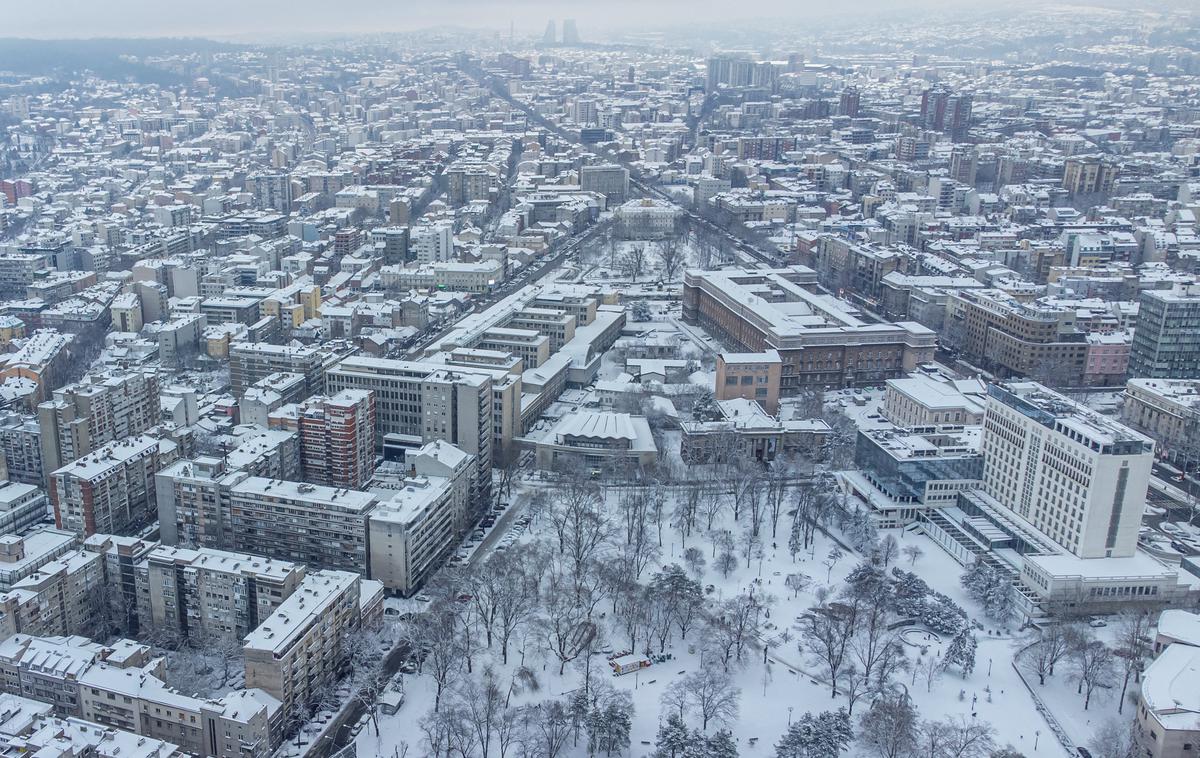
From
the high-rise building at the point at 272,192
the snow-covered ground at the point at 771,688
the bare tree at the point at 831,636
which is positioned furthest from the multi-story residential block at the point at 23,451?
the high-rise building at the point at 272,192

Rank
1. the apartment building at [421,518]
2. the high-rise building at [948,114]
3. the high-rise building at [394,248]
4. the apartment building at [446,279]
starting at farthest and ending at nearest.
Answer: the high-rise building at [948,114], the high-rise building at [394,248], the apartment building at [446,279], the apartment building at [421,518]

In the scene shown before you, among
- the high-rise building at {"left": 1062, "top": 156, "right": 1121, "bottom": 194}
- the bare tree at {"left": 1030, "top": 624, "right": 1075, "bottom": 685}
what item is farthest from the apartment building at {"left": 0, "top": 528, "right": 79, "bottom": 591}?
the high-rise building at {"left": 1062, "top": 156, "right": 1121, "bottom": 194}

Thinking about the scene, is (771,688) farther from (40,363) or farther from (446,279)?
(446,279)

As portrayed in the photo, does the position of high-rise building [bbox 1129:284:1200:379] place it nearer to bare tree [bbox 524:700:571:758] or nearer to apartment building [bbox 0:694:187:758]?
bare tree [bbox 524:700:571:758]

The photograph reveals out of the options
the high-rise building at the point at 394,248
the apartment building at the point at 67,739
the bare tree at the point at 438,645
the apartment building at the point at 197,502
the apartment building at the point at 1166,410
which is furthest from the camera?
the high-rise building at the point at 394,248

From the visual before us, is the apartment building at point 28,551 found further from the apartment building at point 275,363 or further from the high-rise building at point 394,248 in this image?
the high-rise building at point 394,248

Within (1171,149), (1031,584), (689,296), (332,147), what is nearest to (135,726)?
(1031,584)
